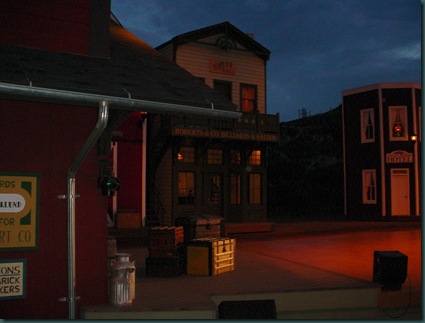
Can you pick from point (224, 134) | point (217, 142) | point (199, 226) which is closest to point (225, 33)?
point (224, 134)

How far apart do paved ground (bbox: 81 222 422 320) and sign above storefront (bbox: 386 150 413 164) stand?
19.8 feet

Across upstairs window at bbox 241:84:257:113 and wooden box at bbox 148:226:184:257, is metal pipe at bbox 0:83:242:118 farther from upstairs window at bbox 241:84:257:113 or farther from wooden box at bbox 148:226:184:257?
upstairs window at bbox 241:84:257:113

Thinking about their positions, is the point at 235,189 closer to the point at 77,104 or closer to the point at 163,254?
the point at 163,254

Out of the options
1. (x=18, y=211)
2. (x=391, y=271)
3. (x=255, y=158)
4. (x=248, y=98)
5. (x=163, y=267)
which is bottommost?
(x=163, y=267)

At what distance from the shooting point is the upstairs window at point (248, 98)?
24.0 m

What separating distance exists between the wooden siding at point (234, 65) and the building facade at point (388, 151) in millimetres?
7005

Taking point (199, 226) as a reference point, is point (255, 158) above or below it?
above

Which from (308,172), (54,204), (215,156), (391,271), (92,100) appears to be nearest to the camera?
(92,100)

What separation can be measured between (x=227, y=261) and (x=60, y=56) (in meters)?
5.99

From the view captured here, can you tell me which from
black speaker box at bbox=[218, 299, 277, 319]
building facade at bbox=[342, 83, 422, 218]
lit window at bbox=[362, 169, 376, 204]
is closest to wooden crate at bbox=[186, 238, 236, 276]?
black speaker box at bbox=[218, 299, 277, 319]

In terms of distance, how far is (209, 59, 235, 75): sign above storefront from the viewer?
76.3ft

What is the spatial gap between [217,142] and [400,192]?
10.8 m

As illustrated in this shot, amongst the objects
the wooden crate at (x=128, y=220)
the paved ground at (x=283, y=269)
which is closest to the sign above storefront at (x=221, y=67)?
the paved ground at (x=283, y=269)

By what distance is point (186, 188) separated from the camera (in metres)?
22.3
